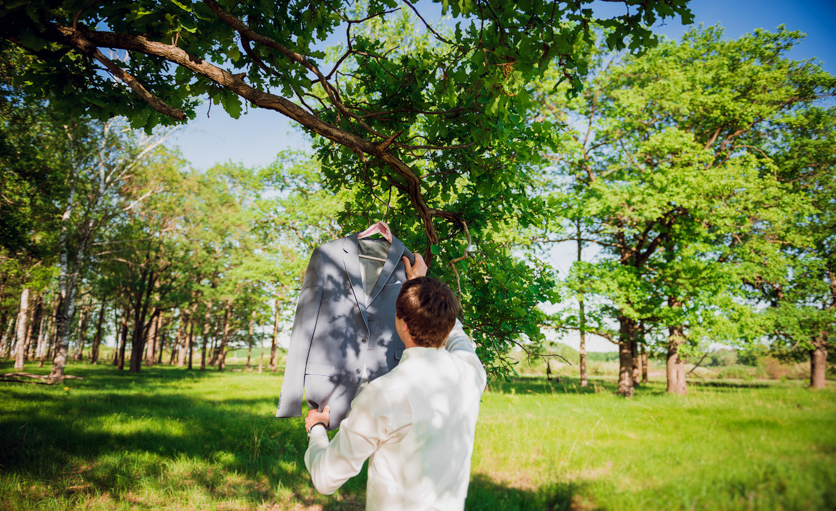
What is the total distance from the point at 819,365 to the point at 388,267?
2.46m

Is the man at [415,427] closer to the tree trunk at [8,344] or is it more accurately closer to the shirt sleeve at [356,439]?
the shirt sleeve at [356,439]

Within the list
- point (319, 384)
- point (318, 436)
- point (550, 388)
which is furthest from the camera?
point (550, 388)

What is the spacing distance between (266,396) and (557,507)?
1329cm

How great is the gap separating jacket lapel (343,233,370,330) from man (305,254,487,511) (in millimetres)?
918

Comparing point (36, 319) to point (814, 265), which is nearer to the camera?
point (814, 265)

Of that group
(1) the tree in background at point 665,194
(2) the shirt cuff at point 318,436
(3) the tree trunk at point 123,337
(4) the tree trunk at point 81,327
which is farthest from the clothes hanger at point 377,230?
(4) the tree trunk at point 81,327

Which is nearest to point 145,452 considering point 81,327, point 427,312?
point 427,312

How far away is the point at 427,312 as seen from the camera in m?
1.94

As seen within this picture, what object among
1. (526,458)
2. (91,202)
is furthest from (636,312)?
(91,202)

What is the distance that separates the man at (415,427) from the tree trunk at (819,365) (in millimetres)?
1421

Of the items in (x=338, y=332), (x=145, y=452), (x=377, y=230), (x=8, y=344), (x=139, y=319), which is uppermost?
(x=377, y=230)

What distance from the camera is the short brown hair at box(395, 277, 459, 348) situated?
6.38 ft

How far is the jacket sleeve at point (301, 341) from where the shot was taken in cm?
254

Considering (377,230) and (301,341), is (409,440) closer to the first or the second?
(301,341)
